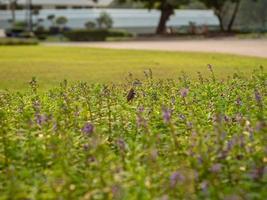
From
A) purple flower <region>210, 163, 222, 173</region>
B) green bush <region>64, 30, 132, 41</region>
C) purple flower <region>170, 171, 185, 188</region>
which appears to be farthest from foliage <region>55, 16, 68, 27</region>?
purple flower <region>170, 171, 185, 188</region>

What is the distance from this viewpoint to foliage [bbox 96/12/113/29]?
6219cm

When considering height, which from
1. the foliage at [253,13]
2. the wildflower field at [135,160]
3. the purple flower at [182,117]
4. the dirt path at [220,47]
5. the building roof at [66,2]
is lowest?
the foliage at [253,13]

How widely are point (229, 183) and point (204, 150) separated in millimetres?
344

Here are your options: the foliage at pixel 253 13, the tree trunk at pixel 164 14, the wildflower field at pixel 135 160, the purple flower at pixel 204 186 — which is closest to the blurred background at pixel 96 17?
the tree trunk at pixel 164 14

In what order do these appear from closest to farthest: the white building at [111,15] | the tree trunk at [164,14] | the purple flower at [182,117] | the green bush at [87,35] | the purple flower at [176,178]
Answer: the purple flower at [176,178] < the purple flower at [182,117] < the green bush at [87,35] < the tree trunk at [164,14] < the white building at [111,15]

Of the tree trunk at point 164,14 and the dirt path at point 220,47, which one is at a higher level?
the dirt path at point 220,47

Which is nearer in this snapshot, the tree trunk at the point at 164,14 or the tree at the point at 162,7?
the tree at the point at 162,7

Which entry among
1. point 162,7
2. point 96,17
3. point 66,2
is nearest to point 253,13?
point 96,17

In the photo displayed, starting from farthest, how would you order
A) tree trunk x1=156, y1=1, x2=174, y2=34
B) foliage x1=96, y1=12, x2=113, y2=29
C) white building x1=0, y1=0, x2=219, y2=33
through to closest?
white building x1=0, y1=0, x2=219, y2=33 < foliage x1=96, y1=12, x2=113, y2=29 < tree trunk x1=156, y1=1, x2=174, y2=34

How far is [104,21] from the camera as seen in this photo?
62.2 metres

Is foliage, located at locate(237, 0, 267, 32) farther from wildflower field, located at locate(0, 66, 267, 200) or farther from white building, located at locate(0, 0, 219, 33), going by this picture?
wildflower field, located at locate(0, 66, 267, 200)

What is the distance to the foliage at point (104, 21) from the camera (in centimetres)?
6219

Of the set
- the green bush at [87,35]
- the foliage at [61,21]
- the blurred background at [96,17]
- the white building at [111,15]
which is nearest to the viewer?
the green bush at [87,35]

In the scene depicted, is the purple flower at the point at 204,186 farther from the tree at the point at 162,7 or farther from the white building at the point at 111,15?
the white building at the point at 111,15
